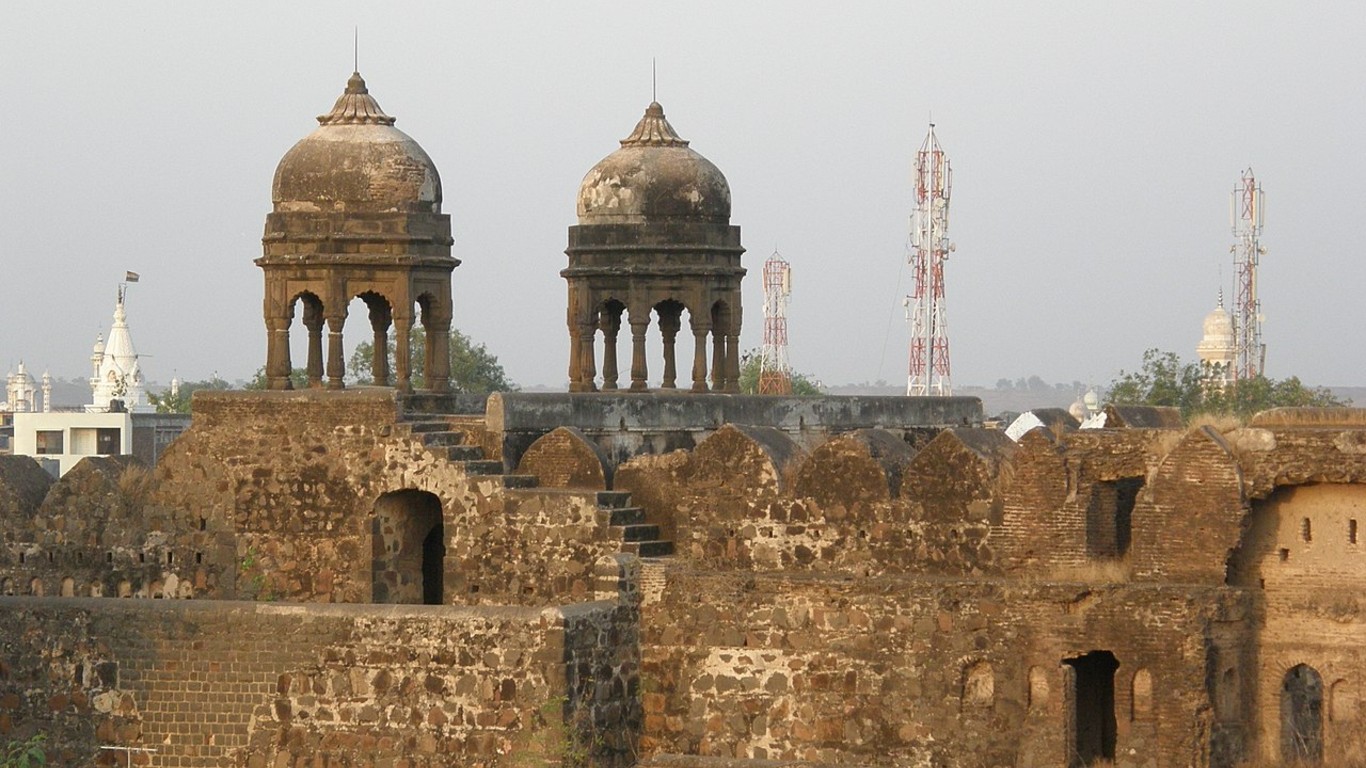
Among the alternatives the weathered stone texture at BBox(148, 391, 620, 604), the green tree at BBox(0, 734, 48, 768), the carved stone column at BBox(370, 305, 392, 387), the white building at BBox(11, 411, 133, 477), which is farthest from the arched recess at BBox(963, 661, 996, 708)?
the white building at BBox(11, 411, 133, 477)

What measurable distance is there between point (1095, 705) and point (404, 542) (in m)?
5.51

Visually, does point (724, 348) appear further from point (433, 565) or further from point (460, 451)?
point (460, 451)

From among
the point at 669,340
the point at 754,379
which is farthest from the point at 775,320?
the point at 669,340

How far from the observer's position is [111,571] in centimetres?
2252

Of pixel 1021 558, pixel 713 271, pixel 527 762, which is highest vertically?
pixel 713 271

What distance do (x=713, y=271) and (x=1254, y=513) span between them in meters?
10.0

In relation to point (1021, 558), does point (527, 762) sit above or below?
Result: below

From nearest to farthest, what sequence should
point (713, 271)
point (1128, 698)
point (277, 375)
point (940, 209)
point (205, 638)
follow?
1. point (1128, 698)
2. point (205, 638)
3. point (277, 375)
4. point (713, 271)
5. point (940, 209)

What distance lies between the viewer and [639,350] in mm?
29109

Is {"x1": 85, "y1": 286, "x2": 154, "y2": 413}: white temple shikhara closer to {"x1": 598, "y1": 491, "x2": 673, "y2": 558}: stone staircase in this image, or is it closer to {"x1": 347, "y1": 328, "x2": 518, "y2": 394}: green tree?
{"x1": 347, "y1": 328, "x2": 518, "y2": 394}: green tree

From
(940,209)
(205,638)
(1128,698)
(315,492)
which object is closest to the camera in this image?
(1128,698)

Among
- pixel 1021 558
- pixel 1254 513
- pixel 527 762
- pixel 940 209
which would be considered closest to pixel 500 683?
pixel 527 762

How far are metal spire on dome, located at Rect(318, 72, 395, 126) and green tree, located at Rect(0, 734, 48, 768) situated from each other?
267 inches

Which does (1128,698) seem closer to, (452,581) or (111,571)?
(452,581)
